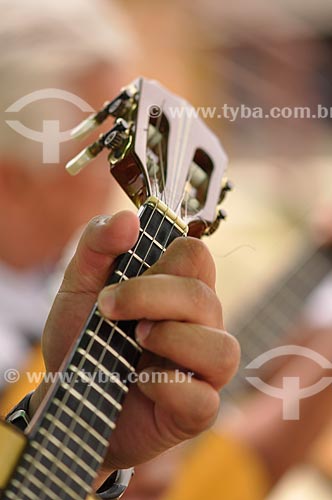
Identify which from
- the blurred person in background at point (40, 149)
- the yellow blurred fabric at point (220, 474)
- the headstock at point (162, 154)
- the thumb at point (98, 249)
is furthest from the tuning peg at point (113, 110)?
the yellow blurred fabric at point (220, 474)

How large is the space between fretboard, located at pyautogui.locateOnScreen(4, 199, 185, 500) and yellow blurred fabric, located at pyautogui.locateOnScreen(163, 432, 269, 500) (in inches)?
28.5

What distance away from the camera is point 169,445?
1.60ft

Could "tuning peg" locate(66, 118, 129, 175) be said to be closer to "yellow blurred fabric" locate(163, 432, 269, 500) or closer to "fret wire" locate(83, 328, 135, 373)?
"fret wire" locate(83, 328, 135, 373)

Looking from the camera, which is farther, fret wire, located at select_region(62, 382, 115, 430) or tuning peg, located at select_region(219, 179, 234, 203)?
tuning peg, located at select_region(219, 179, 234, 203)

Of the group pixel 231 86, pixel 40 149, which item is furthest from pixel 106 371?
pixel 231 86

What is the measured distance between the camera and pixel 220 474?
1168 millimetres

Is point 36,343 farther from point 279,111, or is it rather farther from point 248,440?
point 279,111

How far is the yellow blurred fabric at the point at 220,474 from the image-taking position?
1127mm

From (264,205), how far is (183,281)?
120 centimetres

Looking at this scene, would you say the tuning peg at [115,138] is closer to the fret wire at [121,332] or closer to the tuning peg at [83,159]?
the tuning peg at [83,159]

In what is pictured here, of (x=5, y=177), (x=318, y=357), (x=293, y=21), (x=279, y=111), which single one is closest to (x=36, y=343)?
(x=5, y=177)

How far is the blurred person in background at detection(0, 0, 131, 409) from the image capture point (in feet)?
3.64

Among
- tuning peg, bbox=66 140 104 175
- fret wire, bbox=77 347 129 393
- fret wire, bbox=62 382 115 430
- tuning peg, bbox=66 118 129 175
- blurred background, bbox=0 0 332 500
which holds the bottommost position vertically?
fret wire, bbox=62 382 115 430

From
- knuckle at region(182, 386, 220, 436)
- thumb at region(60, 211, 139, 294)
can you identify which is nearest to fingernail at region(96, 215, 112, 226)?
thumb at region(60, 211, 139, 294)
